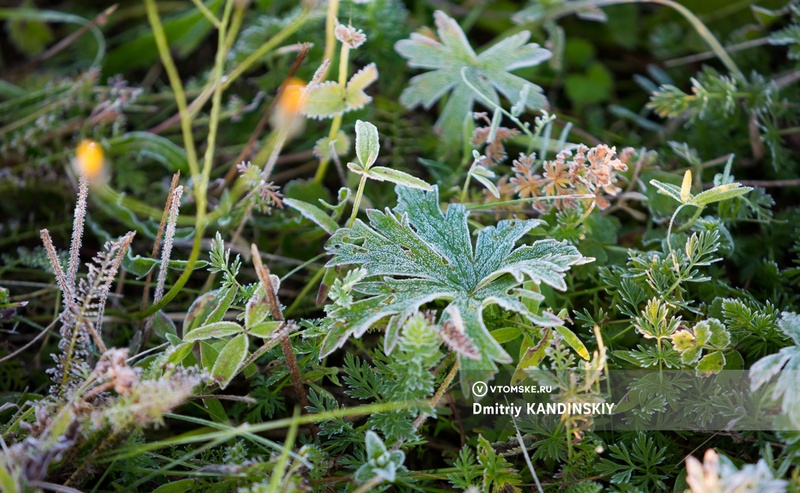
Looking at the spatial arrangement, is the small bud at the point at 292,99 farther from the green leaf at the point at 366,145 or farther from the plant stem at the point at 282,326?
the plant stem at the point at 282,326

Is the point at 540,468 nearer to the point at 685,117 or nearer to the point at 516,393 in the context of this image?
the point at 516,393

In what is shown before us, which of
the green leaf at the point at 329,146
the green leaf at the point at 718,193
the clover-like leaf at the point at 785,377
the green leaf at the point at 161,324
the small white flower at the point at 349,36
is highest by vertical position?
the small white flower at the point at 349,36

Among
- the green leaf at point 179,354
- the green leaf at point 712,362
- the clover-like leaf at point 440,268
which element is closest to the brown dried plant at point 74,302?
the green leaf at point 179,354

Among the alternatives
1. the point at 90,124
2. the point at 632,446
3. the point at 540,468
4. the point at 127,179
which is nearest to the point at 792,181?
the point at 632,446

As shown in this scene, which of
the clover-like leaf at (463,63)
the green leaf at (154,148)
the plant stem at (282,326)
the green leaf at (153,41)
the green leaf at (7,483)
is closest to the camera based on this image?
the green leaf at (7,483)

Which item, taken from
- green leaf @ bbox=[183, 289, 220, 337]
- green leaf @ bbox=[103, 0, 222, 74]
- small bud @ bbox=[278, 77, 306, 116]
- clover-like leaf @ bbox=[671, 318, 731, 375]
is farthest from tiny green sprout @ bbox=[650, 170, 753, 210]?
green leaf @ bbox=[103, 0, 222, 74]

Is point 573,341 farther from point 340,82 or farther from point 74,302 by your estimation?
point 74,302
